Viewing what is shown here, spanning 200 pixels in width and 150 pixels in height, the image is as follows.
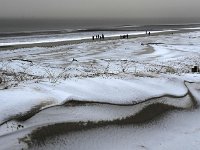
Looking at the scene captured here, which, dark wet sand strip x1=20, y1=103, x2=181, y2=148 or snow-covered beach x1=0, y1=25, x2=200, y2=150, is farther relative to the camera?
snow-covered beach x1=0, y1=25, x2=200, y2=150

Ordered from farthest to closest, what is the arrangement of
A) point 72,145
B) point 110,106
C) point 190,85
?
point 190,85
point 110,106
point 72,145

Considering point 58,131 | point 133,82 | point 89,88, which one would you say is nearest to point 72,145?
point 58,131

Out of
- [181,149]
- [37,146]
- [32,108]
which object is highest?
[32,108]

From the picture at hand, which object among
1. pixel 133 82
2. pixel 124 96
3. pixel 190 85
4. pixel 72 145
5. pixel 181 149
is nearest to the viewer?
pixel 72 145

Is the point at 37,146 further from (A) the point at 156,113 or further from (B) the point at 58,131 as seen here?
(A) the point at 156,113

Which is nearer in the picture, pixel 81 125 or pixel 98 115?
pixel 81 125

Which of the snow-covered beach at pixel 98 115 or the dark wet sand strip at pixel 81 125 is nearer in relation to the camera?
the dark wet sand strip at pixel 81 125

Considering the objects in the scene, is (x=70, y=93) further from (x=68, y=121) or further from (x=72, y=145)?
(x=72, y=145)

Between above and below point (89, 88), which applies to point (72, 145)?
below

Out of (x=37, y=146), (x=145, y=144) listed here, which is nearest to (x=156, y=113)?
(x=145, y=144)

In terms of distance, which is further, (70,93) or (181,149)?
(70,93)
